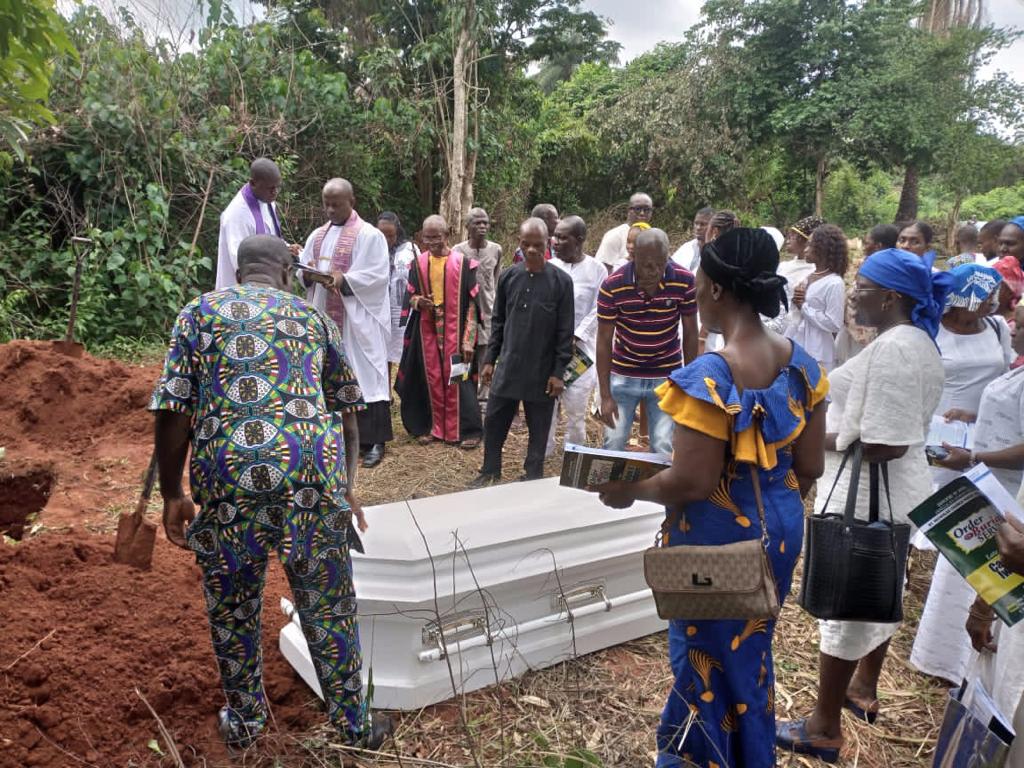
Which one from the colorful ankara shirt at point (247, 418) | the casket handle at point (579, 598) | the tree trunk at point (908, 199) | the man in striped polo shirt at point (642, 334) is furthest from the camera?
the tree trunk at point (908, 199)

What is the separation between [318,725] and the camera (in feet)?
8.09

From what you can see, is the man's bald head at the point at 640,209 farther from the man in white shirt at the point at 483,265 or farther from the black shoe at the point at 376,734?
the black shoe at the point at 376,734

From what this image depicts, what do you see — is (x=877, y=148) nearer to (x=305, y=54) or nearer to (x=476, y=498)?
(x=305, y=54)

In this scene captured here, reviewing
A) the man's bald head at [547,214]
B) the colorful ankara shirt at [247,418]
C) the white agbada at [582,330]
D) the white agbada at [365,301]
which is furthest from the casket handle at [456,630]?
the man's bald head at [547,214]

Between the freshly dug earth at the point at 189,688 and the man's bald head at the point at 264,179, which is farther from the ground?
the man's bald head at the point at 264,179

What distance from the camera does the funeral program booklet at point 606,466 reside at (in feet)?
5.91

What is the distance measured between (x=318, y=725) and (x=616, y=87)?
64.0 feet

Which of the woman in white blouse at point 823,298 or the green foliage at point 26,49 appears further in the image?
the woman in white blouse at point 823,298

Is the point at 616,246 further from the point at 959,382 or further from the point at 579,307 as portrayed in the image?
the point at 959,382

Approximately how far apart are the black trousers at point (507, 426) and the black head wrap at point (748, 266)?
3029 millimetres

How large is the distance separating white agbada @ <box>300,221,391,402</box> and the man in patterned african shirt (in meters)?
3.03

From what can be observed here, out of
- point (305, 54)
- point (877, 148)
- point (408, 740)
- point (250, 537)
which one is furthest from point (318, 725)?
point (877, 148)

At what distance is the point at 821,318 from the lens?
495 centimetres

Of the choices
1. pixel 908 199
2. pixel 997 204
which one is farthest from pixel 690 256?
pixel 997 204
